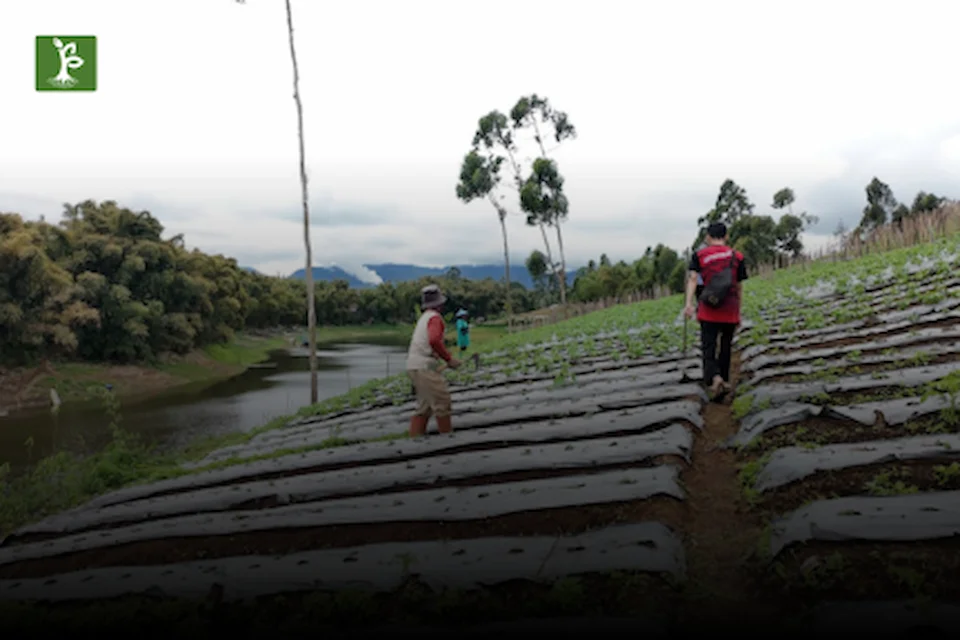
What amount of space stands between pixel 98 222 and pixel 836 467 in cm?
4334

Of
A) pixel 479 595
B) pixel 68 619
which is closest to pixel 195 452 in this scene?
pixel 68 619

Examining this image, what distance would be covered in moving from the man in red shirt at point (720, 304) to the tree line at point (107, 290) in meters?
19.4

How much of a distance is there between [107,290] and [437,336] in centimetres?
3422

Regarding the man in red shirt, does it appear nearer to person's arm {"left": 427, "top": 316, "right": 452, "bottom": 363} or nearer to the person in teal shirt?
person's arm {"left": 427, "top": 316, "right": 452, "bottom": 363}

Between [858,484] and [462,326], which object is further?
[462,326]

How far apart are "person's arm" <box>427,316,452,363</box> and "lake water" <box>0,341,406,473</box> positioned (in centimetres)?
1037

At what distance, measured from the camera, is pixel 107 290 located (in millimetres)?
33188

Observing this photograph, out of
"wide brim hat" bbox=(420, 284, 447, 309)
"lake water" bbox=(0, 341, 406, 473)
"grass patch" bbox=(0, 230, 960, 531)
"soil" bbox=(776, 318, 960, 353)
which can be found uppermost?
"wide brim hat" bbox=(420, 284, 447, 309)

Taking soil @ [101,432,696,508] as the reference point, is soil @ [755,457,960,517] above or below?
above

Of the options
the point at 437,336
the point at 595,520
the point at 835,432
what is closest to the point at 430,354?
the point at 437,336

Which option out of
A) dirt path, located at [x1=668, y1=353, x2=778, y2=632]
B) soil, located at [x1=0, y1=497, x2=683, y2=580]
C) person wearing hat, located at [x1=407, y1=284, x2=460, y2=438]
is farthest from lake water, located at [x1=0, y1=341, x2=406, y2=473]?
dirt path, located at [x1=668, y1=353, x2=778, y2=632]

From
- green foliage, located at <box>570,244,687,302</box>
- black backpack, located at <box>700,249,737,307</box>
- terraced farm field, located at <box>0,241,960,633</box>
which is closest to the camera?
→ terraced farm field, located at <box>0,241,960,633</box>

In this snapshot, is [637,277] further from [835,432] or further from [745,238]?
[835,432]

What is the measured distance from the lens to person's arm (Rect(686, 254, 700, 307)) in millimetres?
6031
